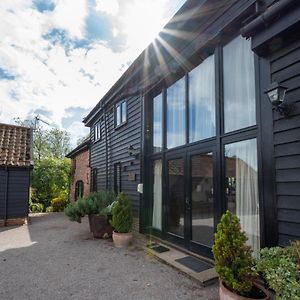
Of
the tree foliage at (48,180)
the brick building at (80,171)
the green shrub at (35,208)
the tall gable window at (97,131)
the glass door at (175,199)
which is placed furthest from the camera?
the tree foliage at (48,180)

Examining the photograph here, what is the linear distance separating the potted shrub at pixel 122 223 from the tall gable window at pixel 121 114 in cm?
350

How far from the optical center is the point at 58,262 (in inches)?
202

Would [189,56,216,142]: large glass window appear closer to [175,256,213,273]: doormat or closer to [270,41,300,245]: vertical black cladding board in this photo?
[270,41,300,245]: vertical black cladding board

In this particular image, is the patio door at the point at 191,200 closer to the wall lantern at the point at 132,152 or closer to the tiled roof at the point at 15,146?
the wall lantern at the point at 132,152

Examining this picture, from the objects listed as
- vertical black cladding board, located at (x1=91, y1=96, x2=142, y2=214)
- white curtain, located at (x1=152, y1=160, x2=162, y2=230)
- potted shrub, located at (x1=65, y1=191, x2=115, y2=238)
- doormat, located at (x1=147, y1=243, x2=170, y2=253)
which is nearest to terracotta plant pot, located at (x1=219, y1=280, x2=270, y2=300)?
doormat, located at (x1=147, y1=243, x2=170, y2=253)

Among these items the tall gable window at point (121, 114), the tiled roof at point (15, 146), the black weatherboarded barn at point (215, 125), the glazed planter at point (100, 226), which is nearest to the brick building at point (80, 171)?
the tiled roof at point (15, 146)

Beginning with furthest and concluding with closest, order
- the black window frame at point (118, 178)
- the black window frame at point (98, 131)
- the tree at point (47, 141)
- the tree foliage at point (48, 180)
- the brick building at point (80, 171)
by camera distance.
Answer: the tree at point (47, 141), the tree foliage at point (48, 180), the brick building at point (80, 171), the black window frame at point (98, 131), the black window frame at point (118, 178)

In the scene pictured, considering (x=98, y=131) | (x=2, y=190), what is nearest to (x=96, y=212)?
(x=2, y=190)

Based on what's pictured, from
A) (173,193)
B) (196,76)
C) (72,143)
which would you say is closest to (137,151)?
(173,193)

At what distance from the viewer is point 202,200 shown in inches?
209

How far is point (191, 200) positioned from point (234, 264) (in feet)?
8.50

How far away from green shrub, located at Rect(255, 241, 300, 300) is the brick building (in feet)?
38.1

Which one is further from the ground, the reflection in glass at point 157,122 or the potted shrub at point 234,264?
the reflection in glass at point 157,122

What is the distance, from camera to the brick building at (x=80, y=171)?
47.1ft
